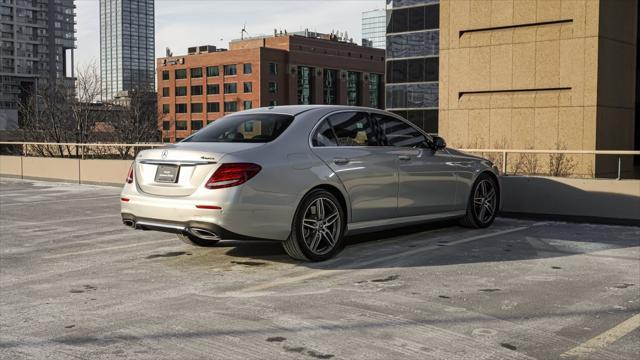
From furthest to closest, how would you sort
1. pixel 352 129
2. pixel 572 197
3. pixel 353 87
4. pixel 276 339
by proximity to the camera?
pixel 353 87 → pixel 572 197 → pixel 352 129 → pixel 276 339

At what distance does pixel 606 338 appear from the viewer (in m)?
4.52

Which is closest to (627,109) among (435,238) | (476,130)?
(476,130)

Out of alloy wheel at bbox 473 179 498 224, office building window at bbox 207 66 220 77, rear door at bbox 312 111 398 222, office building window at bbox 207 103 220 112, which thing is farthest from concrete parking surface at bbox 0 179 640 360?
office building window at bbox 207 66 220 77

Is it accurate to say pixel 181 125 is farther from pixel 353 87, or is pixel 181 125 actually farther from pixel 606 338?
pixel 606 338

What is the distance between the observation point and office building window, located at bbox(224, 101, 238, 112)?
13925cm

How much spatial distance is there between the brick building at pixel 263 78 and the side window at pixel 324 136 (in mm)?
125157

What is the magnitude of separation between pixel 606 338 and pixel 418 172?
13.6 feet

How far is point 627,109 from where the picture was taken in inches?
1469

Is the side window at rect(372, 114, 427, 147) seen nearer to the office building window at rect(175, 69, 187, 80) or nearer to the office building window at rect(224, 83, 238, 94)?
the office building window at rect(224, 83, 238, 94)

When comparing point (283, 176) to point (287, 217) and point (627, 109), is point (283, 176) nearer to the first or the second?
point (287, 217)

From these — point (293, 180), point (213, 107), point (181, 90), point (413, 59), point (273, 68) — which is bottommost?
point (293, 180)

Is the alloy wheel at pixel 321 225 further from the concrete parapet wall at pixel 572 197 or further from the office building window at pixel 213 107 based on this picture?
the office building window at pixel 213 107

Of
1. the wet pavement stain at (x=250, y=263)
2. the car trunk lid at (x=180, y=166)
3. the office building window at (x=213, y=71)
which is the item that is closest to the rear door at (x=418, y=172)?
the wet pavement stain at (x=250, y=263)

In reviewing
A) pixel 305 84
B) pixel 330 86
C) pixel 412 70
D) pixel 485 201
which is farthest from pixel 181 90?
pixel 485 201
